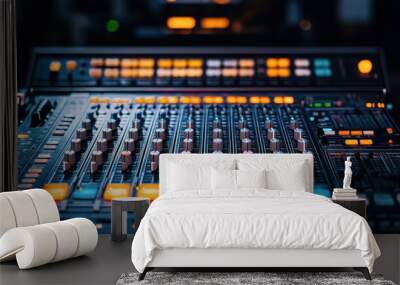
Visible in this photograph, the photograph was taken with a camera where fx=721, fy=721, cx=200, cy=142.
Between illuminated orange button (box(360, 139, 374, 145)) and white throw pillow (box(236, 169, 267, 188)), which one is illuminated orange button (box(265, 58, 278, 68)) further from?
white throw pillow (box(236, 169, 267, 188))

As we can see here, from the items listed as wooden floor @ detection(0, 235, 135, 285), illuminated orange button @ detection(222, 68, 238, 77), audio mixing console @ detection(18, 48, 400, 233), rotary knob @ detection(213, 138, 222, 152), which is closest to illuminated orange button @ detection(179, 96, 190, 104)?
audio mixing console @ detection(18, 48, 400, 233)

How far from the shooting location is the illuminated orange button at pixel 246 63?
21.9ft

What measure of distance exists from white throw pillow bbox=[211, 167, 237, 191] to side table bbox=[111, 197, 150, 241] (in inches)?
24.1

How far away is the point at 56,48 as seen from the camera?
676 centimetres

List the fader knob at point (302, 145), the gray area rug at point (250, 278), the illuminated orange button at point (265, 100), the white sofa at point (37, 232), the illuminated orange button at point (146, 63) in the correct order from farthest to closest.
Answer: the illuminated orange button at point (146, 63) → the illuminated orange button at point (265, 100) → the fader knob at point (302, 145) → the white sofa at point (37, 232) → the gray area rug at point (250, 278)

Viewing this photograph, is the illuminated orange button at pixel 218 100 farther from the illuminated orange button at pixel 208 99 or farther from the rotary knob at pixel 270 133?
the rotary knob at pixel 270 133

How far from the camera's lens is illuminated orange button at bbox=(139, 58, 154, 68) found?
265 inches

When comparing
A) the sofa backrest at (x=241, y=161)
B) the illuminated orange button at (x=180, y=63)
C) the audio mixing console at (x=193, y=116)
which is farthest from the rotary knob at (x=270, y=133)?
the illuminated orange button at (x=180, y=63)

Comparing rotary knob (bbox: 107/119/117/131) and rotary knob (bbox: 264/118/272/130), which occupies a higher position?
rotary knob (bbox: 264/118/272/130)

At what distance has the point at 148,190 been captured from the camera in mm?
6297

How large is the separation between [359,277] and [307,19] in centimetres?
289

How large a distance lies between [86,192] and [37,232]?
61.0 inches

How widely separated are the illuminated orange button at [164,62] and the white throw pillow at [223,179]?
1.34 meters

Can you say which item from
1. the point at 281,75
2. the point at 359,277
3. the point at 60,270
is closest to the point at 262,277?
the point at 359,277
